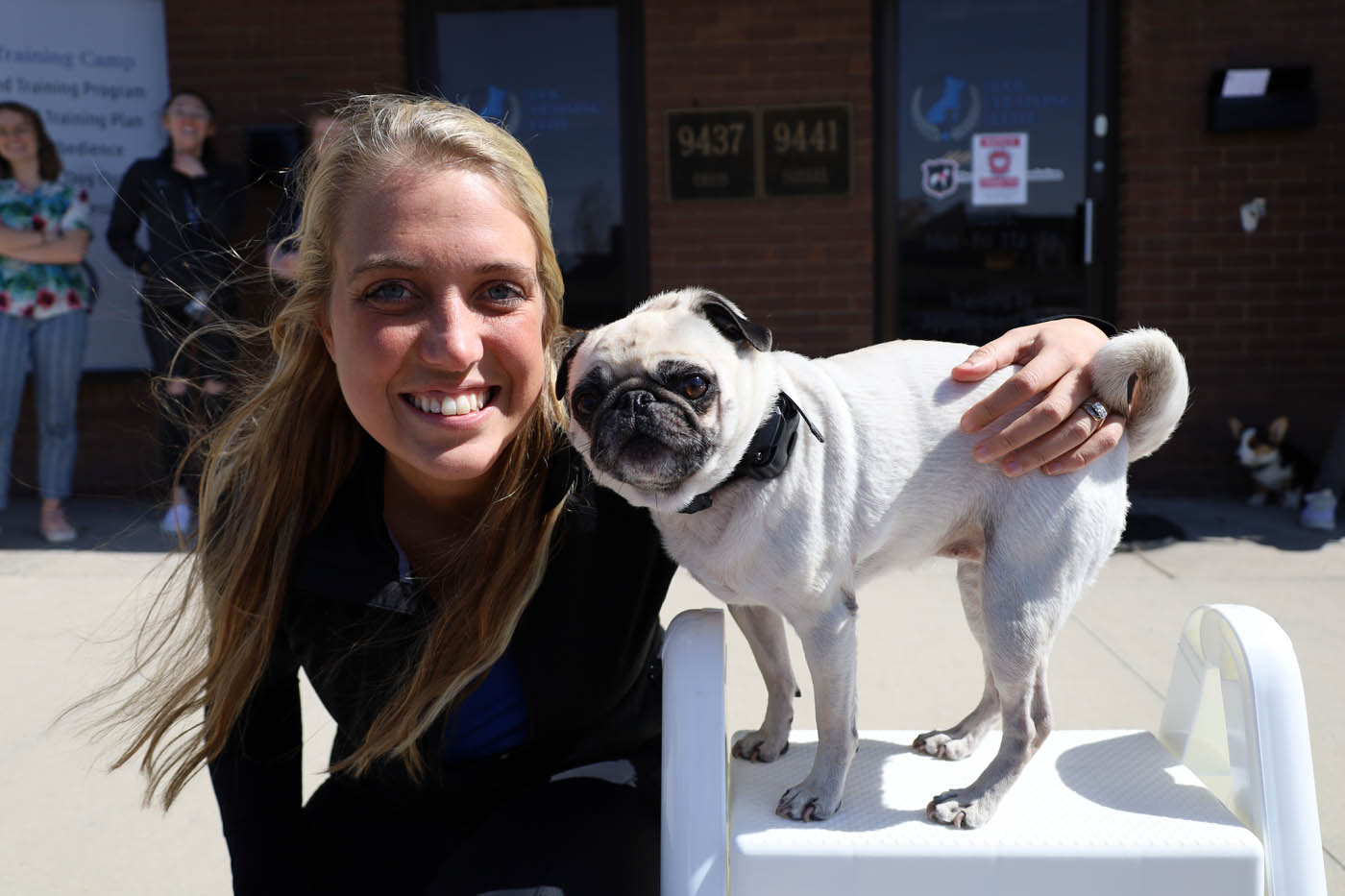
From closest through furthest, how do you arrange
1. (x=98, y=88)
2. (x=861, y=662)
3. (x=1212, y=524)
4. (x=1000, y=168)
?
(x=861, y=662) < (x=1212, y=524) < (x=1000, y=168) < (x=98, y=88)

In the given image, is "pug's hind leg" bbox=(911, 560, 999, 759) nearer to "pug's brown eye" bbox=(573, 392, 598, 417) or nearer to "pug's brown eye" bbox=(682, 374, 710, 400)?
"pug's brown eye" bbox=(682, 374, 710, 400)

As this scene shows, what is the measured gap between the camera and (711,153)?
22.6 feet

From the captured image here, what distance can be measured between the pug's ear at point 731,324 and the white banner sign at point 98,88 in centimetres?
646

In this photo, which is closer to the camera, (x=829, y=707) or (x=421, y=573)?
(x=829, y=707)

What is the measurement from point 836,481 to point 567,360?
0.55 meters

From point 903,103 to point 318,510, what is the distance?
579cm

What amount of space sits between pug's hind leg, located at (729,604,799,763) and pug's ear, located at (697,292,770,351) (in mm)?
561

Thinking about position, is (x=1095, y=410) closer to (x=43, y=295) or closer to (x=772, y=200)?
(x=772, y=200)

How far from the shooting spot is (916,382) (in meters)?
2.03

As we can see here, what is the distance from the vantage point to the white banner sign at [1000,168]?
692 cm

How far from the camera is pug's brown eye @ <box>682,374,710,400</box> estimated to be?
1.80m

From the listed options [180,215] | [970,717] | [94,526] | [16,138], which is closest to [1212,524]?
[970,717]

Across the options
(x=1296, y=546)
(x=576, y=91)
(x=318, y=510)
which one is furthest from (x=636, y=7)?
(x=318, y=510)

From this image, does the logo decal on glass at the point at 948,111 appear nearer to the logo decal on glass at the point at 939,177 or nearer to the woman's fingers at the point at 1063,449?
the logo decal on glass at the point at 939,177
